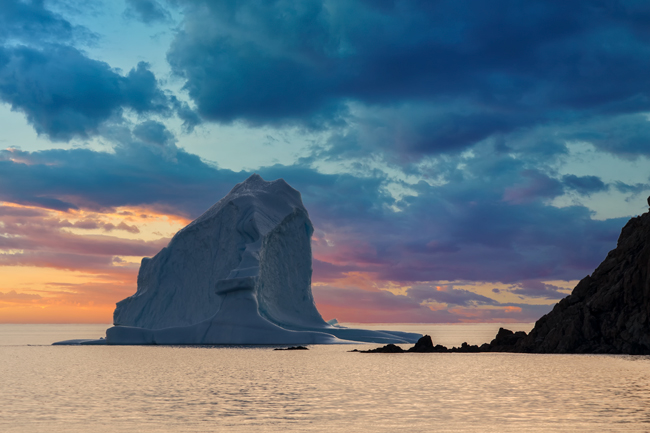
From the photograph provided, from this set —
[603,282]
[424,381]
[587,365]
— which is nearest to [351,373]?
[424,381]

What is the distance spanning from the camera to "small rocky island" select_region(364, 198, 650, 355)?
31484mm

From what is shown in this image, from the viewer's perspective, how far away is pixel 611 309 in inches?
1275

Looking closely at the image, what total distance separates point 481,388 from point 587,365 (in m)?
9.99

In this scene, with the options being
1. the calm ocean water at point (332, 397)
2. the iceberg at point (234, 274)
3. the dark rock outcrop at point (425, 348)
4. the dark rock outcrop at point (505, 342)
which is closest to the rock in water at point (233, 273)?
the iceberg at point (234, 274)

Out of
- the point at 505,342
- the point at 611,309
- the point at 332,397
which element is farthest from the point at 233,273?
the point at 332,397

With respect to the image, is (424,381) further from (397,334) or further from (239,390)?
(397,334)

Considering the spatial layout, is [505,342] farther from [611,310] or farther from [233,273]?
[233,273]

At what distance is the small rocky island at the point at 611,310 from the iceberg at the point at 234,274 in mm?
14671

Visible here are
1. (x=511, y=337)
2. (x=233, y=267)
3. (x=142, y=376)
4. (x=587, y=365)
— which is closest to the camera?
(x=142, y=376)

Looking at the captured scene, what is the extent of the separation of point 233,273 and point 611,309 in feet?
75.5

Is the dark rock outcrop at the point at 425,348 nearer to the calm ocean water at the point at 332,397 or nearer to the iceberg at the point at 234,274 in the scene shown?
the iceberg at the point at 234,274

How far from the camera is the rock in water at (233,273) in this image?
43.4 m

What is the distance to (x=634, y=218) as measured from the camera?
35.2 m

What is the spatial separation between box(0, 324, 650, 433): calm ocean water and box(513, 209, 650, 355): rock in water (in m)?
3.05
